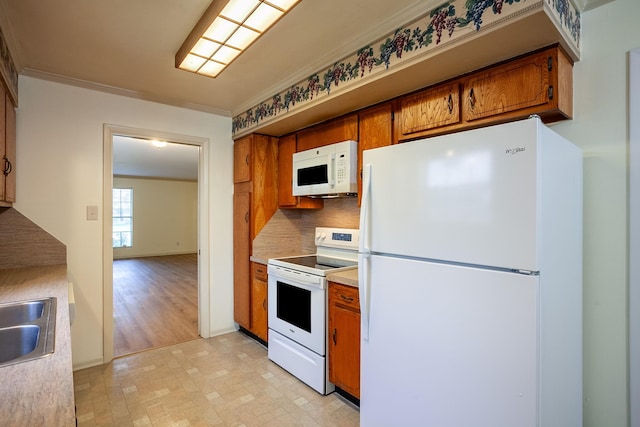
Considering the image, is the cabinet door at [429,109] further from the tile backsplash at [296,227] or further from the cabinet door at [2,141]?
the cabinet door at [2,141]

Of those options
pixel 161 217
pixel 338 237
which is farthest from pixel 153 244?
pixel 338 237

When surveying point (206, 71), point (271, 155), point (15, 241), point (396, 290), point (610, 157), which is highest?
point (206, 71)

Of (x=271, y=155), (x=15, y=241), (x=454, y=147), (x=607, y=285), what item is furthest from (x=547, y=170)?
(x=15, y=241)

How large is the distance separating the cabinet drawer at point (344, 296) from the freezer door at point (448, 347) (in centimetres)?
31

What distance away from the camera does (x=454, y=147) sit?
4.68ft

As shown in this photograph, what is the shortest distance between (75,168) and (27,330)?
1.84m

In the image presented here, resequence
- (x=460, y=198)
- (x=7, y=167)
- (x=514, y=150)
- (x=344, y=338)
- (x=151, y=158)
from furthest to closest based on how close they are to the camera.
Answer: (x=151, y=158) → (x=344, y=338) → (x=7, y=167) → (x=460, y=198) → (x=514, y=150)

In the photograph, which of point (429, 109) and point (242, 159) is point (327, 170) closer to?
point (429, 109)

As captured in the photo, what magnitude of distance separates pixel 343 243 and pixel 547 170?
1798 millimetres

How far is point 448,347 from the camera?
4.73 feet

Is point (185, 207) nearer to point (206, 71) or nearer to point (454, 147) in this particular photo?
point (206, 71)

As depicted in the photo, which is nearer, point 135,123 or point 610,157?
point 610,157

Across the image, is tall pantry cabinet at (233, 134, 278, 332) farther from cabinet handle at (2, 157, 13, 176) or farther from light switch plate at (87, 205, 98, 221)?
cabinet handle at (2, 157, 13, 176)

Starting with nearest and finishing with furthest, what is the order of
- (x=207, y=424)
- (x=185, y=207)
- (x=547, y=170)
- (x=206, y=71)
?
(x=547, y=170) → (x=207, y=424) → (x=206, y=71) → (x=185, y=207)
